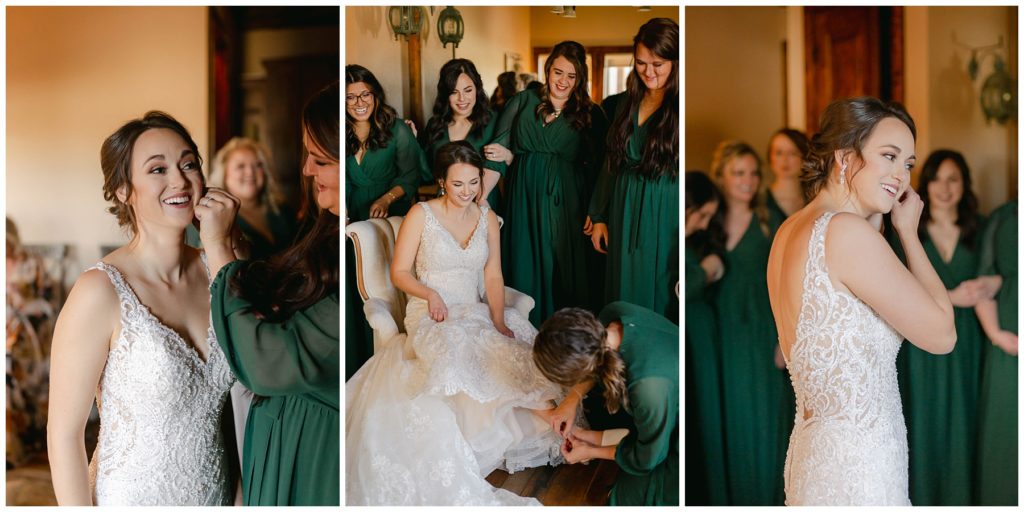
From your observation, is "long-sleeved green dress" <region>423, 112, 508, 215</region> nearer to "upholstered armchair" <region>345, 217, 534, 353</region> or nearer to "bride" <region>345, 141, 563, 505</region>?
"bride" <region>345, 141, 563, 505</region>

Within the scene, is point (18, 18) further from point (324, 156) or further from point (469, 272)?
point (469, 272)

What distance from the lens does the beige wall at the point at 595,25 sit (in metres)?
2.64

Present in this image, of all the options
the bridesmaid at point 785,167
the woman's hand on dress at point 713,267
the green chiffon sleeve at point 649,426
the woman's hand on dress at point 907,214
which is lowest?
the green chiffon sleeve at point 649,426

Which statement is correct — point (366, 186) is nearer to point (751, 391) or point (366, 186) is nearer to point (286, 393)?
point (286, 393)

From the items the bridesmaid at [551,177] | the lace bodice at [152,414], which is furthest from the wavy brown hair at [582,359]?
the lace bodice at [152,414]

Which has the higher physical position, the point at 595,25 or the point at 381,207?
the point at 595,25

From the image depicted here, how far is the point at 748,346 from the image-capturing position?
2723mm

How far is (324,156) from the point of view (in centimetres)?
271

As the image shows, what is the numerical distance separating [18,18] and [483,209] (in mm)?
1557

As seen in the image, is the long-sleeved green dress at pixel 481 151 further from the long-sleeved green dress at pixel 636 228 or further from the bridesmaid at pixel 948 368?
the bridesmaid at pixel 948 368

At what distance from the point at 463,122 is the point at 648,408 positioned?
990mm

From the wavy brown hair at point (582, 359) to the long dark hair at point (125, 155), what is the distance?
1138mm

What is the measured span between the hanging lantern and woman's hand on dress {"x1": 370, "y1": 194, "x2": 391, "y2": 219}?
180cm

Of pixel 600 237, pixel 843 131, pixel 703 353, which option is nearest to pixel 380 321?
pixel 600 237
